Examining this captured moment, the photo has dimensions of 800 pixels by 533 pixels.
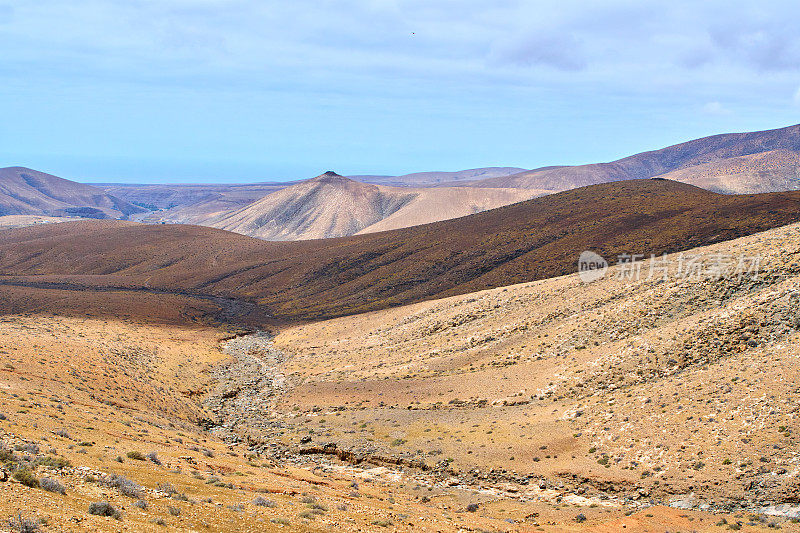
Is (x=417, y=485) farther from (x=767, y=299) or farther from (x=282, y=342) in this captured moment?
(x=282, y=342)

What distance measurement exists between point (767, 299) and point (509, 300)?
2125cm

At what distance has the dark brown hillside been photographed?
69625 mm

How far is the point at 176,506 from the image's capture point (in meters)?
13.3

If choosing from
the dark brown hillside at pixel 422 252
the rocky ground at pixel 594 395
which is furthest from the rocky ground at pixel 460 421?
the dark brown hillside at pixel 422 252

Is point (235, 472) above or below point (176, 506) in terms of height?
below

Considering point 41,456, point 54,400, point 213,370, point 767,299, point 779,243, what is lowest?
point 213,370

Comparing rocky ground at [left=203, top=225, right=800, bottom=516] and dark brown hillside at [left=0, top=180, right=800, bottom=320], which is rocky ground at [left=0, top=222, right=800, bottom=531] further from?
dark brown hillside at [left=0, top=180, right=800, bottom=320]

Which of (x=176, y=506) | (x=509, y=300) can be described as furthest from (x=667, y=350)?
(x=176, y=506)

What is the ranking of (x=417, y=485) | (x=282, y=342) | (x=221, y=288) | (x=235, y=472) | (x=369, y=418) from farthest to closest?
(x=221, y=288) → (x=282, y=342) → (x=369, y=418) → (x=417, y=485) → (x=235, y=472)

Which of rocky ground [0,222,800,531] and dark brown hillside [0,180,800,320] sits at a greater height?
dark brown hillside [0,180,800,320]

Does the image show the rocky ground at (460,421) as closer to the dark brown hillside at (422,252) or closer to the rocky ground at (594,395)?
the rocky ground at (594,395)

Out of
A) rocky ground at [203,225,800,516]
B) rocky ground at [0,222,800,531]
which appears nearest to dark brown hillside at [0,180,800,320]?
rocky ground at [0,222,800,531]

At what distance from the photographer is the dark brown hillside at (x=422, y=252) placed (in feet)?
228

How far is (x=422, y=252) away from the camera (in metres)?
91.4
